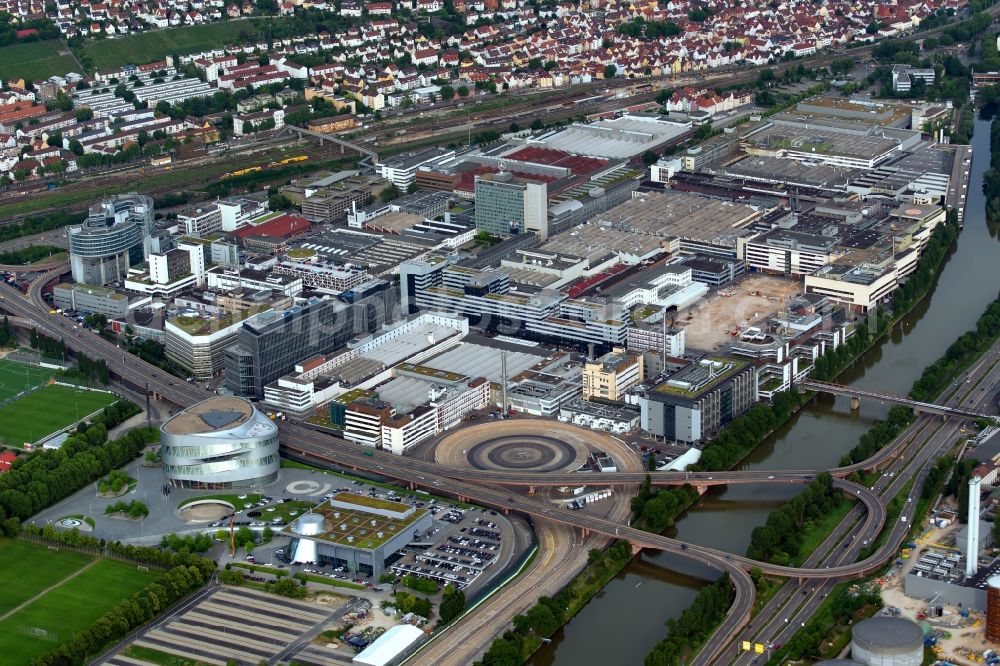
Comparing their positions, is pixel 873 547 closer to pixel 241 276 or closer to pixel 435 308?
pixel 435 308

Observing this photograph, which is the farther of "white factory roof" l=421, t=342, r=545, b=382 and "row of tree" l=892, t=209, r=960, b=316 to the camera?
"row of tree" l=892, t=209, r=960, b=316

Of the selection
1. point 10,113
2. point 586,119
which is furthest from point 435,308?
point 10,113

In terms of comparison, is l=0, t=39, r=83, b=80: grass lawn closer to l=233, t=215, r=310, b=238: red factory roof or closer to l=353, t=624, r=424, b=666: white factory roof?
l=233, t=215, r=310, b=238: red factory roof

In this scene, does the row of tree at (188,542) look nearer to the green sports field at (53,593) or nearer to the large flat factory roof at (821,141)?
the green sports field at (53,593)

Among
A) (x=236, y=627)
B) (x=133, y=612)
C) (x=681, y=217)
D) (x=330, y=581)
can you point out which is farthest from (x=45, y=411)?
(x=681, y=217)

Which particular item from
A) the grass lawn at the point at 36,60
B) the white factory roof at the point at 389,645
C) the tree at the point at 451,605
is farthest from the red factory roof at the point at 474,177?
the white factory roof at the point at 389,645

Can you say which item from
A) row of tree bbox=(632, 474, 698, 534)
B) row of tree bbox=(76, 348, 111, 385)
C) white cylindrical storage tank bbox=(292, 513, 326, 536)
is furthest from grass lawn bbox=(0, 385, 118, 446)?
row of tree bbox=(632, 474, 698, 534)

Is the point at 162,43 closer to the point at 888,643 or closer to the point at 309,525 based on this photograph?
the point at 309,525
